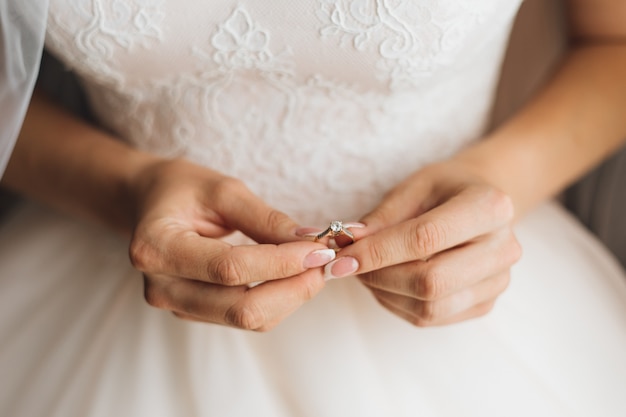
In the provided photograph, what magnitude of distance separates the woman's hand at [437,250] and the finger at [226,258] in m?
0.04

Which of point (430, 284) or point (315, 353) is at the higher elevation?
point (430, 284)

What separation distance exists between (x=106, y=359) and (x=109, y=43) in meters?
0.37

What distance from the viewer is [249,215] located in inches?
27.4

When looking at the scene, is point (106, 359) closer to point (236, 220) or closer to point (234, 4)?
point (236, 220)

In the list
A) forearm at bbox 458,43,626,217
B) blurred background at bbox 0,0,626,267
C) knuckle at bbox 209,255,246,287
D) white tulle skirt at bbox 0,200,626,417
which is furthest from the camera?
blurred background at bbox 0,0,626,267

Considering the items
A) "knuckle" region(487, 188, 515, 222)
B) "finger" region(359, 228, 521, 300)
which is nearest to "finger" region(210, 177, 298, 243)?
"finger" region(359, 228, 521, 300)

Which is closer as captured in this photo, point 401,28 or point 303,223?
point 401,28

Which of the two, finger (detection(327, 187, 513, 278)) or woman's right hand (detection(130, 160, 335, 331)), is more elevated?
finger (detection(327, 187, 513, 278))

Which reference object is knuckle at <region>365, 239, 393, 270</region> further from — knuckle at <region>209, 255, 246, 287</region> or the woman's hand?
knuckle at <region>209, 255, 246, 287</region>

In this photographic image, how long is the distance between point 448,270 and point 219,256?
0.24 metres

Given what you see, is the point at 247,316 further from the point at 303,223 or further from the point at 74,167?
the point at 74,167

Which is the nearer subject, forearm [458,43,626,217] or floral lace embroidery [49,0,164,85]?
floral lace embroidery [49,0,164,85]

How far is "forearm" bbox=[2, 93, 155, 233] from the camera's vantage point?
0.87 metres

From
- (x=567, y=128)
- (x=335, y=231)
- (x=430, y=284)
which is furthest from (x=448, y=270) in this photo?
(x=567, y=128)
